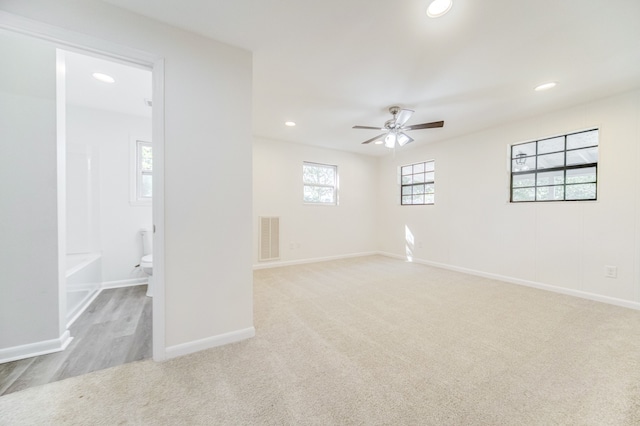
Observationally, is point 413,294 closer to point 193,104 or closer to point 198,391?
point 198,391

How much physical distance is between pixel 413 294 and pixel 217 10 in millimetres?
3474

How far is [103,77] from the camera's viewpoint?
241cm

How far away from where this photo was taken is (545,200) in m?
3.35

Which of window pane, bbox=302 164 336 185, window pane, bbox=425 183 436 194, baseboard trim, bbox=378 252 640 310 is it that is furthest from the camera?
window pane, bbox=302 164 336 185

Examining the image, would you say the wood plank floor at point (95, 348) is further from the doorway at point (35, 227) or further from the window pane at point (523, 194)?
the window pane at point (523, 194)

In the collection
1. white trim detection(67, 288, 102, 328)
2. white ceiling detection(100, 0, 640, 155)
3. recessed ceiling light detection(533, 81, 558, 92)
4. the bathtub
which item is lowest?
white trim detection(67, 288, 102, 328)

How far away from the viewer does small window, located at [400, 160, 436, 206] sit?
484 cm

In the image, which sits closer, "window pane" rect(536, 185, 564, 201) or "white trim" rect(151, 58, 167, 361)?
"white trim" rect(151, 58, 167, 361)

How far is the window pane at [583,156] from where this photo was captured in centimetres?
297

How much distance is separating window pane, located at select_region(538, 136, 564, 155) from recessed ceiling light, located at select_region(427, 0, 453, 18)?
10.0ft

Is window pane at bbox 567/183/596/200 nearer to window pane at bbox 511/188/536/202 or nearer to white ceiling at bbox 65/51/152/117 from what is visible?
window pane at bbox 511/188/536/202

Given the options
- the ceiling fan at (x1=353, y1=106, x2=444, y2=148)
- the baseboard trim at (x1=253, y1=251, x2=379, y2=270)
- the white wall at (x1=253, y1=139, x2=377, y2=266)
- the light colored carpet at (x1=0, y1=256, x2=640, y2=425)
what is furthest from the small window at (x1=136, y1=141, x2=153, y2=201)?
the ceiling fan at (x1=353, y1=106, x2=444, y2=148)

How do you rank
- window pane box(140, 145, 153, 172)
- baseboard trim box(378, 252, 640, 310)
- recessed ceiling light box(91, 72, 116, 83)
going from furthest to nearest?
window pane box(140, 145, 153, 172)
baseboard trim box(378, 252, 640, 310)
recessed ceiling light box(91, 72, 116, 83)

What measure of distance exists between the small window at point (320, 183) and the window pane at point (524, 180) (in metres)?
3.21
